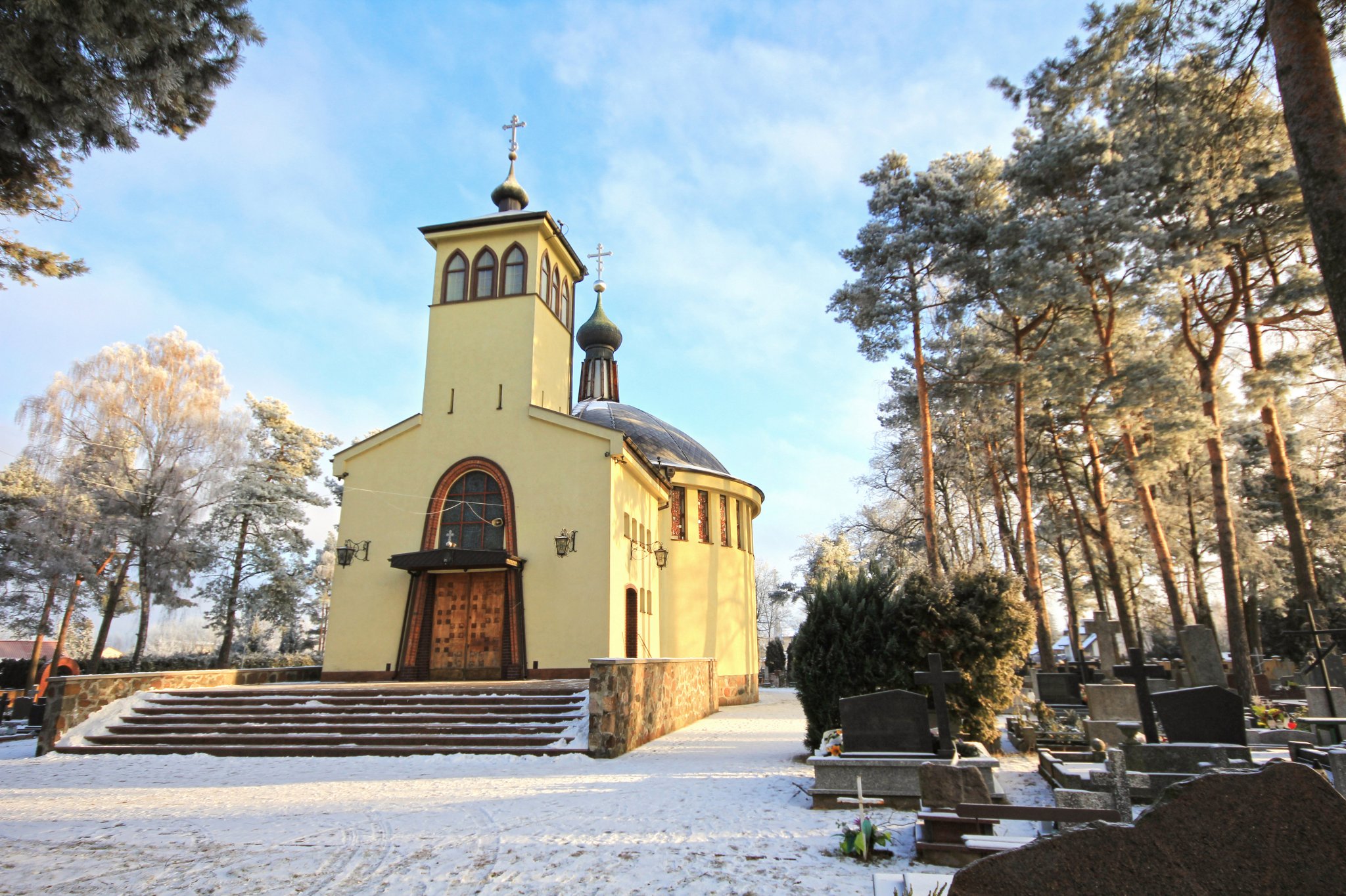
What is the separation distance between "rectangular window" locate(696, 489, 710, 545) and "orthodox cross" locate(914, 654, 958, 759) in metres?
16.2

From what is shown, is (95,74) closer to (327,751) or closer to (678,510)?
(327,751)

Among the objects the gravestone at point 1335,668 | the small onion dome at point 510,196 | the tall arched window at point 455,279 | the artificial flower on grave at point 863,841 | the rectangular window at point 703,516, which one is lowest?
the artificial flower on grave at point 863,841

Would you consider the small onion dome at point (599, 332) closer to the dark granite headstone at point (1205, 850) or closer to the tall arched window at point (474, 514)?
the tall arched window at point (474, 514)

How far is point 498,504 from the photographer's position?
53.0 ft

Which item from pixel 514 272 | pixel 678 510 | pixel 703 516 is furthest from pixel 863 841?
pixel 703 516

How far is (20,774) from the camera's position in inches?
351

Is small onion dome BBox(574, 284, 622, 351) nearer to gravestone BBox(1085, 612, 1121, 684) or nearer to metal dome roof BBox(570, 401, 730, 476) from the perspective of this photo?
metal dome roof BBox(570, 401, 730, 476)

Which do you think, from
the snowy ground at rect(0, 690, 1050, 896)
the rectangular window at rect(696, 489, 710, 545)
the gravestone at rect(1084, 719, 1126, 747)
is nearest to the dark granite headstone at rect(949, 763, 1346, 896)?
the snowy ground at rect(0, 690, 1050, 896)

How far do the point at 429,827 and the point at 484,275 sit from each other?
49.4 feet

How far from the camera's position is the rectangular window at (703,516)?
75.9 ft

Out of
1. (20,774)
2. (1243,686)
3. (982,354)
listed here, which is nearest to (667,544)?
(982,354)

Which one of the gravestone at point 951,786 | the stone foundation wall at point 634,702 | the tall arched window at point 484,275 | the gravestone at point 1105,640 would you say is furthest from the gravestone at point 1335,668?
the tall arched window at point 484,275

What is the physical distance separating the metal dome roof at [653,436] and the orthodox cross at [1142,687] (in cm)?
1595

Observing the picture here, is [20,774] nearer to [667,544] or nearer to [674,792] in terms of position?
[674,792]
